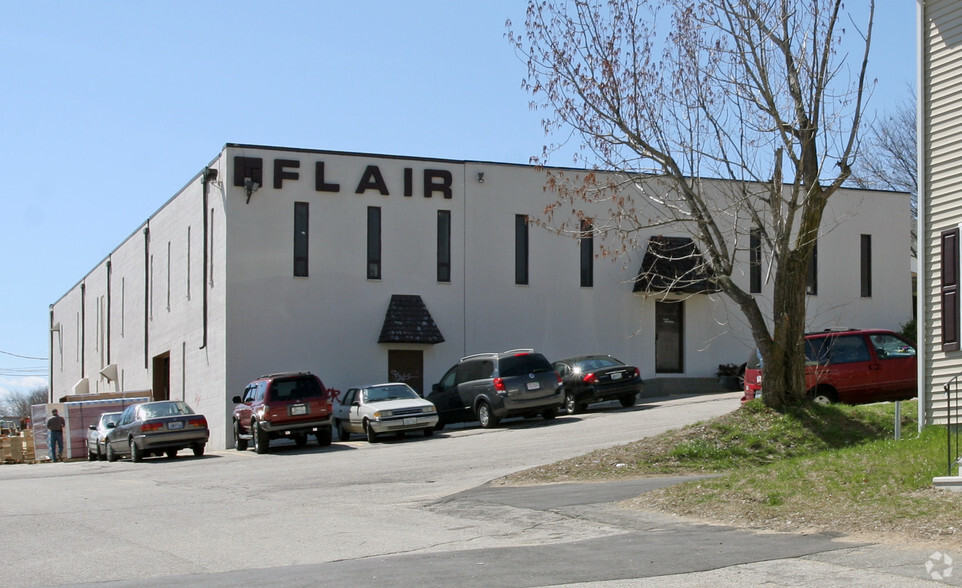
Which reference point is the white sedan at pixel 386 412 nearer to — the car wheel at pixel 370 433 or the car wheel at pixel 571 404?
the car wheel at pixel 370 433

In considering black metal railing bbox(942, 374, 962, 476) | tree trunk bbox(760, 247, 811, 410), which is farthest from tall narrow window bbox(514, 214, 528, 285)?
black metal railing bbox(942, 374, 962, 476)

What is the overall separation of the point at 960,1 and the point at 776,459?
7.31 metres

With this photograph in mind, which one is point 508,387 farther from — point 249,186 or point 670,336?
point 670,336

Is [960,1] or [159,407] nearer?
[960,1]

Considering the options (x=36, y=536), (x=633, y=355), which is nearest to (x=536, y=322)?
(x=633, y=355)

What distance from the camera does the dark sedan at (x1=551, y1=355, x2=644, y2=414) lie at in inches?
1191

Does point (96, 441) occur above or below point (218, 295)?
below

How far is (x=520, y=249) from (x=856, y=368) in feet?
51.8

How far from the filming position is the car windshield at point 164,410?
91.5 feet

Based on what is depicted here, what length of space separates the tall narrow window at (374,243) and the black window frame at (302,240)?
1.95 metres

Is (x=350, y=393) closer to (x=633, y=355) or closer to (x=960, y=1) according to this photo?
(x=633, y=355)

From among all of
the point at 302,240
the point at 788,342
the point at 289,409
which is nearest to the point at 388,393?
the point at 289,409

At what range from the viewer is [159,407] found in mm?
28172

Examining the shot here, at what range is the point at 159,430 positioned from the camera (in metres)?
27.4
